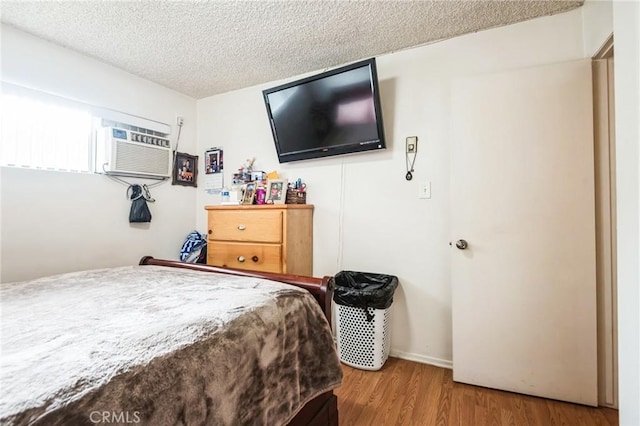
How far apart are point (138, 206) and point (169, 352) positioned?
2161 mm

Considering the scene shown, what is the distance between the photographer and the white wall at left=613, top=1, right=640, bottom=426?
2.90ft

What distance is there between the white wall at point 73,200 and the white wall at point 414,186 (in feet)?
5.10

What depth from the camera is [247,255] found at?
2.26 m

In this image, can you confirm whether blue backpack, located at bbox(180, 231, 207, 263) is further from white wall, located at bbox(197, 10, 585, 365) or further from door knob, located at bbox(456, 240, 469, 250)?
door knob, located at bbox(456, 240, 469, 250)

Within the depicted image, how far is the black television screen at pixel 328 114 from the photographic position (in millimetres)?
2045

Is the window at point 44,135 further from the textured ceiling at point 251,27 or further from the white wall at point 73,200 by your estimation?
the textured ceiling at point 251,27

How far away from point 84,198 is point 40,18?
1168mm

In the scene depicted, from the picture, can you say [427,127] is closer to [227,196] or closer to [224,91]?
[227,196]

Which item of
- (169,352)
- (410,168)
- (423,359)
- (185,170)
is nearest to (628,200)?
(410,168)

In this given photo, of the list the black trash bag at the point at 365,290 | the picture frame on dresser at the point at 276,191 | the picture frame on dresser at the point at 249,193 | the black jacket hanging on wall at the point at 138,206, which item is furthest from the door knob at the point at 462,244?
the black jacket hanging on wall at the point at 138,206

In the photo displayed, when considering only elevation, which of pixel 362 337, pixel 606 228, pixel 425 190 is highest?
pixel 425 190

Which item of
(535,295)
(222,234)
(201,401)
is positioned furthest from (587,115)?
(222,234)

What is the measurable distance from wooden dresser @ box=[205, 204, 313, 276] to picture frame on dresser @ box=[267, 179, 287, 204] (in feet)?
0.67

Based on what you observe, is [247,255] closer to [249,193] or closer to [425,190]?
[249,193]
